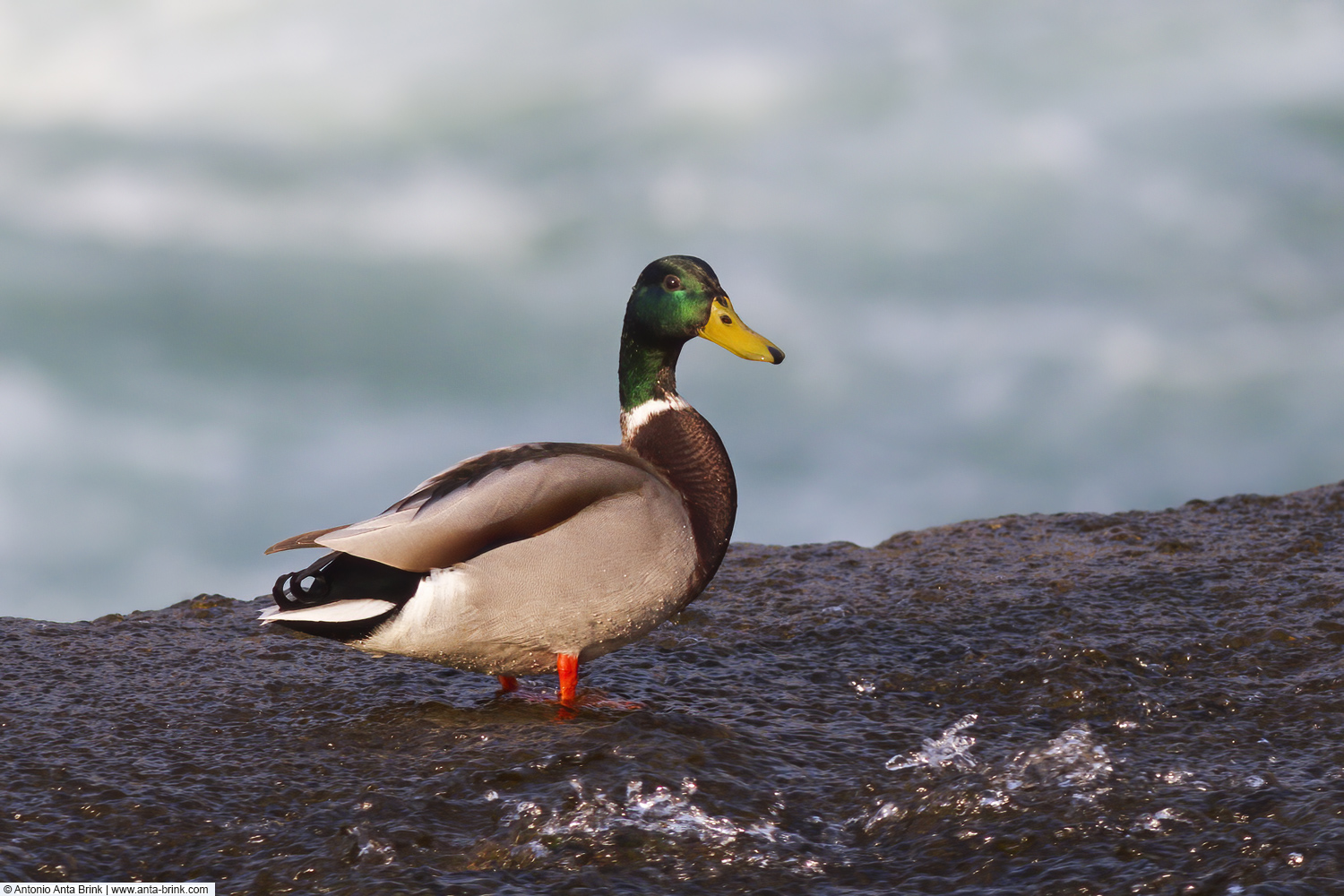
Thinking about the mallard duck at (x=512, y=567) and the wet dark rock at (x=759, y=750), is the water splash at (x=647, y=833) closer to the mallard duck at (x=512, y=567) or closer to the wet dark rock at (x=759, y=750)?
the wet dark rock at (x=759, y=750)

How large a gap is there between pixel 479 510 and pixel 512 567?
0.24 meters

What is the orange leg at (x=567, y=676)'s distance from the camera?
486 centimetres

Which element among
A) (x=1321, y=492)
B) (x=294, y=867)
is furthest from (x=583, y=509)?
(x=1321, y=492)

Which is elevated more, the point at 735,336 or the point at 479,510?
the point at 735,336

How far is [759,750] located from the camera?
14.1 ft

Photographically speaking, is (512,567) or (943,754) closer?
(943,754)

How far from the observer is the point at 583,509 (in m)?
4.75

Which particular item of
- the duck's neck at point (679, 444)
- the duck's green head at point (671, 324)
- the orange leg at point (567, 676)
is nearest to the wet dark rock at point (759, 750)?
the orange leg at point (567, 676)

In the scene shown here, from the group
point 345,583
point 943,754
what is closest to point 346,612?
point 345,583

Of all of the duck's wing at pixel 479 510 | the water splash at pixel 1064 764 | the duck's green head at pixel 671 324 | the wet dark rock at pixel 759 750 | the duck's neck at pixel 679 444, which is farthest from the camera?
the duck's green head at pixel 671 324

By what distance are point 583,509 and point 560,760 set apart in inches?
40.8

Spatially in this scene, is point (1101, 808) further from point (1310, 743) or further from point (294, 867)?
point (294, 867)

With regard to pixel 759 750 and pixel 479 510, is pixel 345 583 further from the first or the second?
pixel 759 750

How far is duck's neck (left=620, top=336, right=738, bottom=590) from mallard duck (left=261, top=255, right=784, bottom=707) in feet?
0.12
